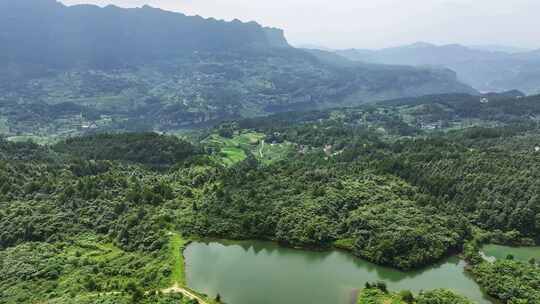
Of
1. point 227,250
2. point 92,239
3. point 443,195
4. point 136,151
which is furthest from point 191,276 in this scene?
point 136,151

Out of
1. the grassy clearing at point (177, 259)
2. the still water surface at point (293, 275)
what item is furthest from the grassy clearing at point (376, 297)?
the grassy clearing at point (177, 259)

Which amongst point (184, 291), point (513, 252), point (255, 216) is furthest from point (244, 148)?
point (184, 291)

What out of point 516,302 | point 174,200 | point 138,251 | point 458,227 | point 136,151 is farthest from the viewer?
point 136,151

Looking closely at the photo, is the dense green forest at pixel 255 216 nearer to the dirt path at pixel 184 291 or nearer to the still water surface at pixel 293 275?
the dirt path at pixel 184 291

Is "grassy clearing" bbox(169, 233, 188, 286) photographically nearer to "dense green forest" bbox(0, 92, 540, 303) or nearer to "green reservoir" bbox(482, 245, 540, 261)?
"dense green forest" bbox(0, 92, 540, 303)

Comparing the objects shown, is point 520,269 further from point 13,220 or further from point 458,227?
point 13,220

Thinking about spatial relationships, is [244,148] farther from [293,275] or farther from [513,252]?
[513,252]

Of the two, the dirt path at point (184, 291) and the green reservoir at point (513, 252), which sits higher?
the green reservoir at point (513, 252)
